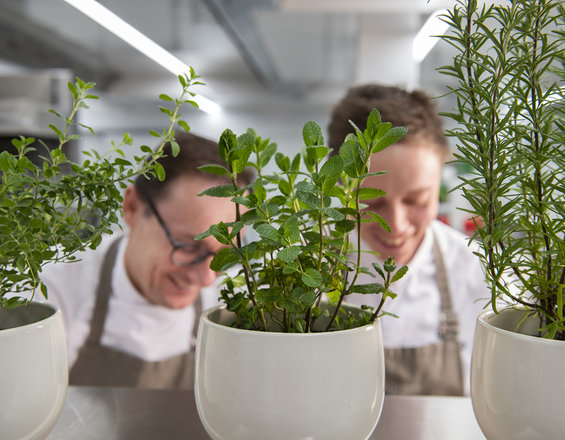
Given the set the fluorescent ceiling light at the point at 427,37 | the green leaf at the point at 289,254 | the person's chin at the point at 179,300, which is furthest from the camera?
the fluorescent ceiling light at the point at 427,37

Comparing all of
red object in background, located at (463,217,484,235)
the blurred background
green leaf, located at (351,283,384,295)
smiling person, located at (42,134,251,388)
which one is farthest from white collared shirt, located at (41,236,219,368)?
green leaf, located at (351,283,384,295)

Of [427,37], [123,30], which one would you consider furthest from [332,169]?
[427,37]

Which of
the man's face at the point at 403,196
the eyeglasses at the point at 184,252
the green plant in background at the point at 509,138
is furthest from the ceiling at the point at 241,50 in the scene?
the green plant in background at the point at 509,138

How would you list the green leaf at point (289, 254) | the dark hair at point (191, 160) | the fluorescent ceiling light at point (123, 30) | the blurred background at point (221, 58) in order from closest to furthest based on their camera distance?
the green leaf at point (289, 254) < the fluorescent ceiling light at point (123, 30) < the dark hair at point (191, 160) < the blurred background at point (221, 58)

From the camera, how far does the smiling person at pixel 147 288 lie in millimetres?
1178

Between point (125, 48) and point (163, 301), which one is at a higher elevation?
point (125, 48)

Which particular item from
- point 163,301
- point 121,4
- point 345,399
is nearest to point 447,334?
point 163,301

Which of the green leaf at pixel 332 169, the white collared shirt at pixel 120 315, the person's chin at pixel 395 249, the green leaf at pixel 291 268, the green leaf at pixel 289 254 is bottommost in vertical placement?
the white collared shirt at pixel 120 315

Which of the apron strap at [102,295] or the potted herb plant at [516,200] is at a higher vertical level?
the potted herb plant at [516,200]

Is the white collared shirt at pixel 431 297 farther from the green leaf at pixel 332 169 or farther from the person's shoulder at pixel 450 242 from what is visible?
the green leaf at pixel 332 169

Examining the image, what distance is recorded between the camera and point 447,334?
4.17 feet

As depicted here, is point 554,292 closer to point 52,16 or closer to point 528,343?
point 528,343

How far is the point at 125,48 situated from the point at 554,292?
5.99 meters

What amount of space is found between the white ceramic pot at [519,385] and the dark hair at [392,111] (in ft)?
2.59
